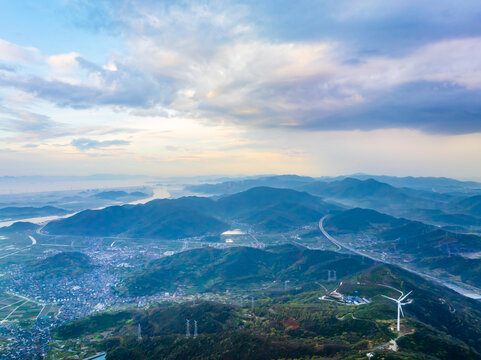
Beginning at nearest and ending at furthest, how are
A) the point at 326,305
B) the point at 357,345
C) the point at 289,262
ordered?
the point at 357,345 < the point at 326,305 < the point at 289,262

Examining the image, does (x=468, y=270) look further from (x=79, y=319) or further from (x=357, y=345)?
(x=79, y=319)

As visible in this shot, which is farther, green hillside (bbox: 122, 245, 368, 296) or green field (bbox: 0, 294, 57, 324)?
green hillside (bbox: 122, 245, 368, 296)

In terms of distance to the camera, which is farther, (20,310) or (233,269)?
(233,269)

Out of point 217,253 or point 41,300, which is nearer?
point 41,300

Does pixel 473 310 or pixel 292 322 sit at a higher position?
pixel 292 322

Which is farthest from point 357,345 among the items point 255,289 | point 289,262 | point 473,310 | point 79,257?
point 79,257

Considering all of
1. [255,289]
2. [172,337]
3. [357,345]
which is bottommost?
[255,289]

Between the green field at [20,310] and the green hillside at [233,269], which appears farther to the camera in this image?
the green hillside at [233,269]

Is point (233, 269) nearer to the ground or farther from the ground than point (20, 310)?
nearer to the ground

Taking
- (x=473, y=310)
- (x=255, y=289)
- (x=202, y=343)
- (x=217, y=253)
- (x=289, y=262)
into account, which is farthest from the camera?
(x=217, y=253)
